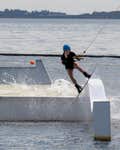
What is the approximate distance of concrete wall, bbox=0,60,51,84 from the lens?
24969mm

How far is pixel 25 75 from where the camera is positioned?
25453 mm

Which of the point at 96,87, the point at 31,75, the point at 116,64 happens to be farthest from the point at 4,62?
the point at 96,87

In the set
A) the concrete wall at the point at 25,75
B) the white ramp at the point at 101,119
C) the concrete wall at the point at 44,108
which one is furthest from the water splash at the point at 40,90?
the white ramp at the point at 101,119

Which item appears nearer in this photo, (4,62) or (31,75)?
(31,75)

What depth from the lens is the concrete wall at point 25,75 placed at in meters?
25.0

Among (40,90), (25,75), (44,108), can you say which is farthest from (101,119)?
(25,75)

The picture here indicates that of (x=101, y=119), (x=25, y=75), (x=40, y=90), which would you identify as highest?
(x=25, y=75)

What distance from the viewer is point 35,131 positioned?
18781mm

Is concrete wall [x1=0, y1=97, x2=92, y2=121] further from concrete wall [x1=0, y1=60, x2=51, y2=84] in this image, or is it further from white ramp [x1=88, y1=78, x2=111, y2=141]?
concrete wall [x1=0, y1=60, x2=51, y2=84]

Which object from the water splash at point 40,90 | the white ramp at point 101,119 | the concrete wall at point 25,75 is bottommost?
the white ramp at point 101,119

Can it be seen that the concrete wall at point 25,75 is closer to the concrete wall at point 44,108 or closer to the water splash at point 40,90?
the water splash at point 40,90

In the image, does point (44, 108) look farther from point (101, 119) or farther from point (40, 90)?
point (40, 90)

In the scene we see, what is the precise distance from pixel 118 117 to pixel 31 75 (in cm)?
579

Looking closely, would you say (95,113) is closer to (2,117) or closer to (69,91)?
(2,117)
